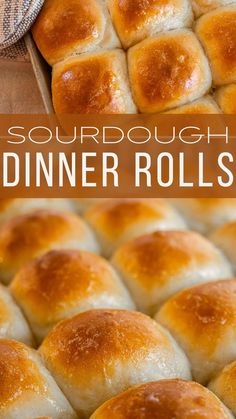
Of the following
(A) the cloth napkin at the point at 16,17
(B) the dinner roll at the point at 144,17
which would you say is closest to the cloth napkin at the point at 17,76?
(A) the cloth napkin at the point at 16,17

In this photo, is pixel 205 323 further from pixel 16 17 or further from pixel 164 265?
pixel 16 17

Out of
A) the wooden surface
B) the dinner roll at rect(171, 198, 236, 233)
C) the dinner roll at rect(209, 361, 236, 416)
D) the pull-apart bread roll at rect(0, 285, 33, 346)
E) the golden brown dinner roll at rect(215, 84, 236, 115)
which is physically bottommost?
the dinner roll at rect(171, 198, 236, 233)

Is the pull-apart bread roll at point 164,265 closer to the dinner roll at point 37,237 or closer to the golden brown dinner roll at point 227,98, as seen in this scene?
the dinner roll at point 37,237

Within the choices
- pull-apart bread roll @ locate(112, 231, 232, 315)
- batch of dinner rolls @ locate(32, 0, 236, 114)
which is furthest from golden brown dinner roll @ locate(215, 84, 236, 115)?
pull-apart bread roll @ locate(112, 231, 232, 315)

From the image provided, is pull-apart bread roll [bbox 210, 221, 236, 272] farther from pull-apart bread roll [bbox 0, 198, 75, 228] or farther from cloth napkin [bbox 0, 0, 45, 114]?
cloth napkin [bbox 0, 0, 45, 114]

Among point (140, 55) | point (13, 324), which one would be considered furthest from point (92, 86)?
point (13, 324)

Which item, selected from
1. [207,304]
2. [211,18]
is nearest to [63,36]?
[211,18]

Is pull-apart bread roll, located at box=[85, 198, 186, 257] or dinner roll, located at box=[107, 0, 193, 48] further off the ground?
dinner roll, located at box=[107, 0, 193, 48]
